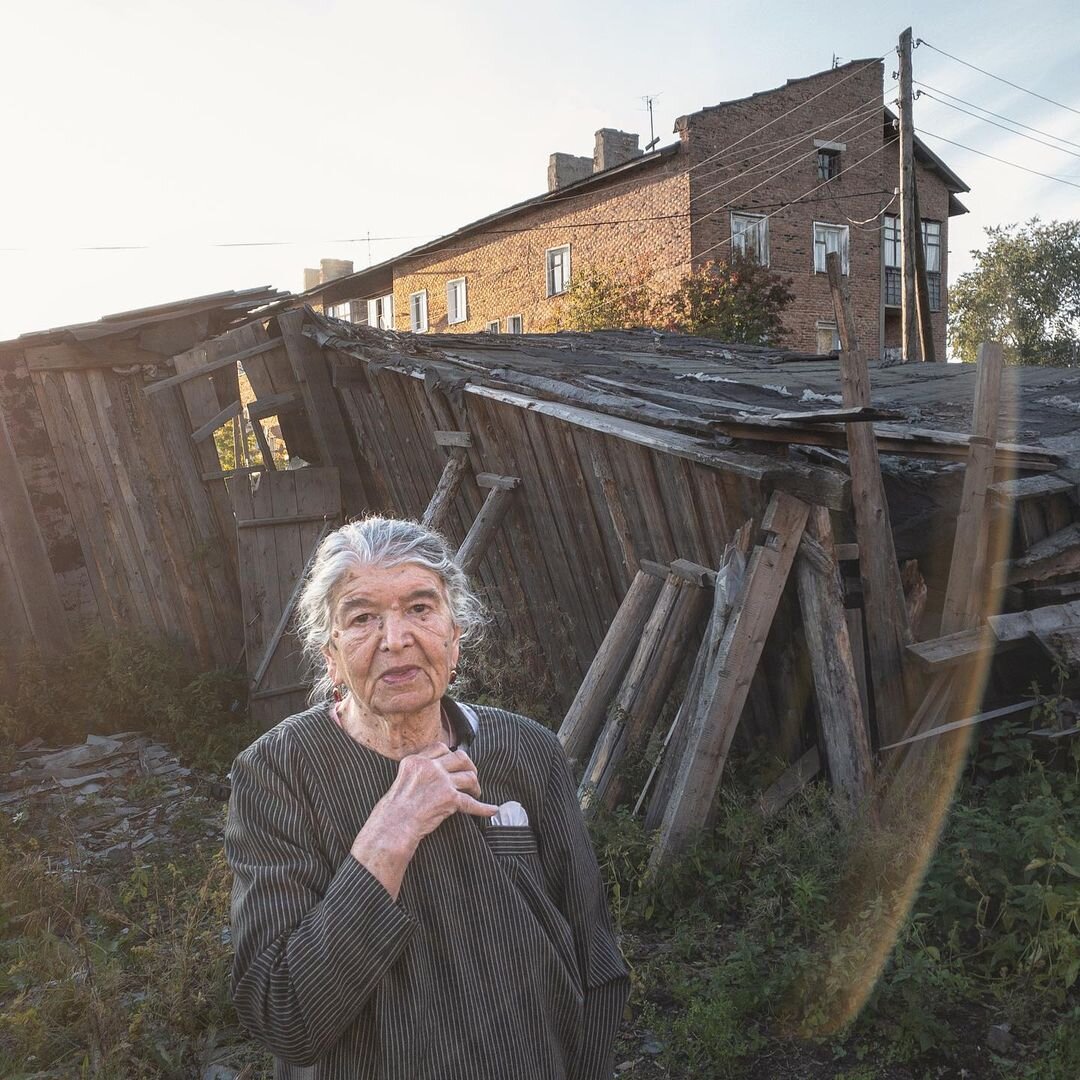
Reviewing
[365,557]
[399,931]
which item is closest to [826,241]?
[365,557]

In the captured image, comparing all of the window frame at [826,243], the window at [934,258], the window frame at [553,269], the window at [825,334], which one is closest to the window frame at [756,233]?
the window frame at [826,243]

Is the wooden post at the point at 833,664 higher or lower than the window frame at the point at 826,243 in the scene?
lower

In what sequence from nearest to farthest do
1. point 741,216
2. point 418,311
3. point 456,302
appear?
1. point 741,216
2. point 456,302
3. point 418,311

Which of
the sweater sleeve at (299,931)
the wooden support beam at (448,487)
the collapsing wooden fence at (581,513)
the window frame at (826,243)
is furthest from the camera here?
the window frame at (826,243)

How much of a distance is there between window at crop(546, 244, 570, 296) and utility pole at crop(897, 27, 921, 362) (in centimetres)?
983

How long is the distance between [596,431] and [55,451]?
5732 millimetres

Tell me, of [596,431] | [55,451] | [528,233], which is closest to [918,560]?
[596,431]

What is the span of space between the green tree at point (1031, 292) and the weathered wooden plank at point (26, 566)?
31.0 m

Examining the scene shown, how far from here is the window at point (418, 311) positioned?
29.0 meters

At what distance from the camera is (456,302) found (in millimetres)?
27922

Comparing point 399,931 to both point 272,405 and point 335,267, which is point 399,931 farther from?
point 335,267

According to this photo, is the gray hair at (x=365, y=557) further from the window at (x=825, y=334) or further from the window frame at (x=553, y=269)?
the window at (x=825, y=334)

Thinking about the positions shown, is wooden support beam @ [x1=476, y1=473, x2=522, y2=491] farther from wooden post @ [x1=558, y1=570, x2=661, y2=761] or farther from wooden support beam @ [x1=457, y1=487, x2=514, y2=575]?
wooden post @ [x1=558, y1=570, x2=661, y2=761]

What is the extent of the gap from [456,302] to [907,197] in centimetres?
1564
